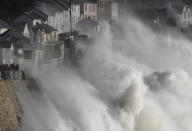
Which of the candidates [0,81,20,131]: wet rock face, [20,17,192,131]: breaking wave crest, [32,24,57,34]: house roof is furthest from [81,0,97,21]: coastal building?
[0,81,20,131]: wet rock face

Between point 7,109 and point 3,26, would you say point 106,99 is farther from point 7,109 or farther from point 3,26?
point 3,26

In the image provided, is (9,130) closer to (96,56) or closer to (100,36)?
(96,56)

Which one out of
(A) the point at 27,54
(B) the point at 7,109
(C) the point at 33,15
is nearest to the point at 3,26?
(A) the point at 27,54

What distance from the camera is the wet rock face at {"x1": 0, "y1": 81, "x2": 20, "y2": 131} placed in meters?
23.1

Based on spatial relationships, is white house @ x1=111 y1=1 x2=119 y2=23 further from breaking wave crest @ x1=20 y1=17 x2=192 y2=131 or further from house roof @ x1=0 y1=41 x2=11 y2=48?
house roof @ x1=0 y1=41 x2=11 y2=48

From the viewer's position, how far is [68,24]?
52.4 m

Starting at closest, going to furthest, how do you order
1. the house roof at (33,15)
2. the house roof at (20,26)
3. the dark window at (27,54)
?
the dark window at (27,54) < the house roof at (20,26) < the house roof at (33,15)

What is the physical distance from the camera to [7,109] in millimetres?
24156

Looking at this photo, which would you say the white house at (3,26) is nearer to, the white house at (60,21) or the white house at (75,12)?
the white house at (60,21)

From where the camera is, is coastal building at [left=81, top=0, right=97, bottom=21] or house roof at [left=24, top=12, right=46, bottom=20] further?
coastal building at [left=81, top=0, right=97, bottom=21]

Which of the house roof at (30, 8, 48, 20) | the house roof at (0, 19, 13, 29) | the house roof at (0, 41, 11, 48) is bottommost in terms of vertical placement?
the house roof at (0, 41, 11, 48)

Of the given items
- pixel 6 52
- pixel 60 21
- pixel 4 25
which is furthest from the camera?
pixel 60 21

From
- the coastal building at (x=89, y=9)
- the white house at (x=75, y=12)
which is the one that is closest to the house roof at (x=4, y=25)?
the white house at (x=75, y=12)

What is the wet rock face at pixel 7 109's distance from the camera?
910 inches
